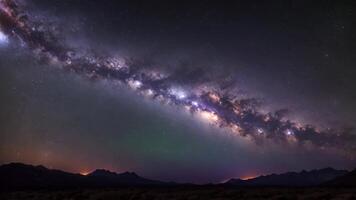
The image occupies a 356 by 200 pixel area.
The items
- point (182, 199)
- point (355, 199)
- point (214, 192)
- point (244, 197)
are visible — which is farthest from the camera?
point (214, 192)

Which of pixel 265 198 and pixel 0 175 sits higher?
pixel 0 175

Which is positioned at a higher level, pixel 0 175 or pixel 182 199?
pixel 0 175

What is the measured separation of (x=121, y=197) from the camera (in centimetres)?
5862

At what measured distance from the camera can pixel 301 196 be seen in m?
44.2

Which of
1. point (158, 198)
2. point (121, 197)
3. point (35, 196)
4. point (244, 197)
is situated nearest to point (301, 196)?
point (244, 197)

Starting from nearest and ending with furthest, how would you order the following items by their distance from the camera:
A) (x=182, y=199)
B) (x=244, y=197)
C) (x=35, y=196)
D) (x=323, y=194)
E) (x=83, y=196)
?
1. (x=323, y=194)
2. (x=244, y=197)
3. (x=182, y=199)
4. (x=83, y=196)
5. (x=35, y=196)

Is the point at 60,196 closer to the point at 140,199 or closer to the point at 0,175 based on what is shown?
the point at 140,199

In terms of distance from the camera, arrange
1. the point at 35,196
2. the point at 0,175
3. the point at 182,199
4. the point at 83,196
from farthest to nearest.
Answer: the point at 0,175
the point at 35,196
the point at 83,196
the point at 182,199

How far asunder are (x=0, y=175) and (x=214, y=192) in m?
174

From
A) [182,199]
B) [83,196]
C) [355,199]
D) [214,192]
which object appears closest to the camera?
[355,199]

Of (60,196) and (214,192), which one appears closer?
(214,192)

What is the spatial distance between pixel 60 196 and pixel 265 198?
35499 millimetres

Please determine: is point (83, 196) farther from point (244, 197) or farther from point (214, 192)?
point (244, 197)

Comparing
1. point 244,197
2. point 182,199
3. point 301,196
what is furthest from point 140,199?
point 301,196
